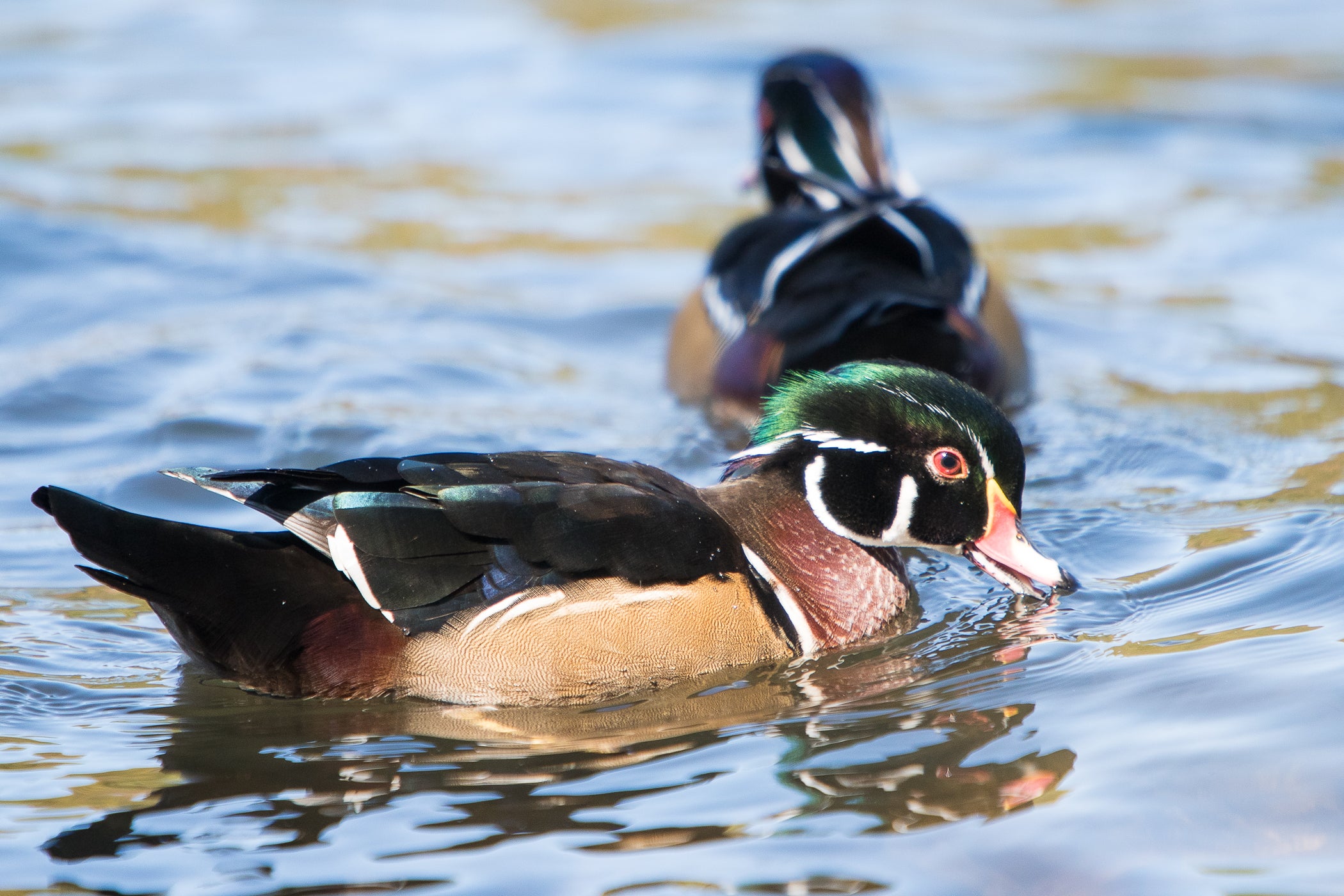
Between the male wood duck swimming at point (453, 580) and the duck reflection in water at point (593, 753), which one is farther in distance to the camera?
the male wood duck swimming at point (453, 580)

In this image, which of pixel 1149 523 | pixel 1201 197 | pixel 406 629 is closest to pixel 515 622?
pixel 406 629

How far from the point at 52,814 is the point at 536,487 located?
1.55 metres

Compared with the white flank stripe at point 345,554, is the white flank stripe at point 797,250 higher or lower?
higher

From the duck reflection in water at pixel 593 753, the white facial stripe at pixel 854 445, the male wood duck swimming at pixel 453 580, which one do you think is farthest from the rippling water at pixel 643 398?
the white facial stripe at pixel 854 445

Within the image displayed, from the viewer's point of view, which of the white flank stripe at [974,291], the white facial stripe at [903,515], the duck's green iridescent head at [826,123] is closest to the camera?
the white facial stripe at [903,515]

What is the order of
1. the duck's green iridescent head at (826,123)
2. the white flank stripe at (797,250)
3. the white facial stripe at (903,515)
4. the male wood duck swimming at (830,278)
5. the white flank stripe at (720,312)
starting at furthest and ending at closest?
the duck's green iridescent head at (826,123), the white flank stripe at (720,312), the white flank stripe at (797,250), the male wood duck swimming at (830,278), the white facial stripe at (903,515)

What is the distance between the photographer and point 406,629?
15.4 ft

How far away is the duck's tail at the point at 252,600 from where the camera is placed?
461 centimetres

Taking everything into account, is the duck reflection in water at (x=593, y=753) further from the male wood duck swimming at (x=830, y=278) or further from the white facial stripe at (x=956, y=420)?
the male wood duck swimming at (x=830, y=278)

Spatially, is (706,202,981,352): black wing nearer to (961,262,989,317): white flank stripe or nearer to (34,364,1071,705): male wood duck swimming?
(961,262,989,317): white flank stripe

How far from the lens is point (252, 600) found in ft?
15.4

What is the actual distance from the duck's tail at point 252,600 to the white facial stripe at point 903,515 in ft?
5.27

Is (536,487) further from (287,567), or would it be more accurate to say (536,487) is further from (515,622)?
(287,567)

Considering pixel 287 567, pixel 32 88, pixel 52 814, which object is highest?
pixel 32 88
